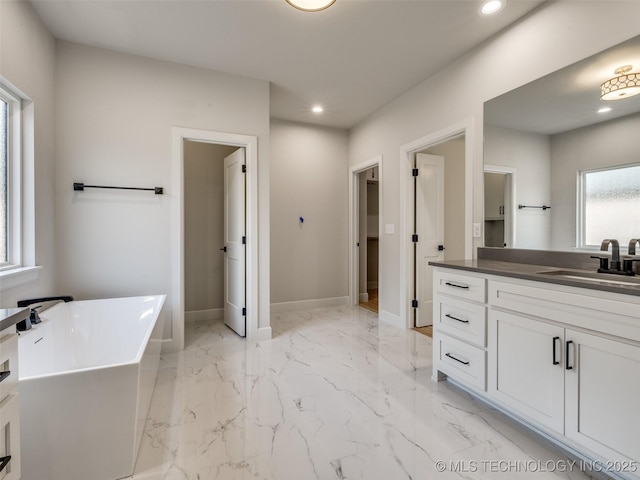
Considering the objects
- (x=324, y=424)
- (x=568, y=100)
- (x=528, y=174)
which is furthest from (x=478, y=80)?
(x=324, y=424)

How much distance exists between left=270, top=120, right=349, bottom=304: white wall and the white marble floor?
161 cm

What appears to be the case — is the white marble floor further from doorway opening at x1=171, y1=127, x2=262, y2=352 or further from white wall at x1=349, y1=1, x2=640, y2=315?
white wall at x1=349, y1=1, x2=640, y2=315

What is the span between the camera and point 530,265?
7.07ft

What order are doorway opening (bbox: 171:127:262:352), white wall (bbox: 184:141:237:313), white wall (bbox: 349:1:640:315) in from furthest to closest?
white wall (bbox: 184:141:237:313), doorway opening (bbox: 171:127:262:352), white wall (bbox: 349:1:640:315)

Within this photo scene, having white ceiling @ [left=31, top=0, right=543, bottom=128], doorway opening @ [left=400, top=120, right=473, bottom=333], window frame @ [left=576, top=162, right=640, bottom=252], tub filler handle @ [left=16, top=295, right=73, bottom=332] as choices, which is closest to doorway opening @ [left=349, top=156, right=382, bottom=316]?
doorway opening @ [left=400, top=120, right=473, bottom=333]

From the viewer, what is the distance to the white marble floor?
4.80 ft

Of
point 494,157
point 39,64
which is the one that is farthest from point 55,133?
point 494,157

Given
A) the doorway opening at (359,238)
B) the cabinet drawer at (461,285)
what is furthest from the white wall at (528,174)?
the doorway opening at (359,238)

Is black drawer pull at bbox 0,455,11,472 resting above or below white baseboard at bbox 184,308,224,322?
above

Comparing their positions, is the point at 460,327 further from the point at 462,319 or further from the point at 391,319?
the point at 391,319

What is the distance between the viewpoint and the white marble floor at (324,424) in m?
1.46

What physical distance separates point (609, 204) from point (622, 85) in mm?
666

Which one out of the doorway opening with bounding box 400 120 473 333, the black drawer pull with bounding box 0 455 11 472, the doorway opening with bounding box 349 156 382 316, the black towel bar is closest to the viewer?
the black drawer pull with bounding box 0 455 11 472

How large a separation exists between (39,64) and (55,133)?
51 cm
